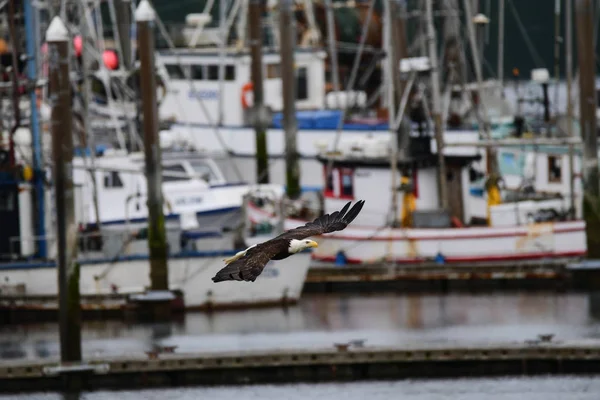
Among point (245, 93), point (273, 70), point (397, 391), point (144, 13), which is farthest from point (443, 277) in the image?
point (273, 70)

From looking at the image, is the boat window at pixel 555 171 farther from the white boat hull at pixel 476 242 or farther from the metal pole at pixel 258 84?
the metal pole at pixel 258 84

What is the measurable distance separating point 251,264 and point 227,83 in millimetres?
30643

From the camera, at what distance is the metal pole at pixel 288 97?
37.9 meters

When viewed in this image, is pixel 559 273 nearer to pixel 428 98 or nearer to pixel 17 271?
pixel 428 98

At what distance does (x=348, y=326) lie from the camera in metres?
30.4

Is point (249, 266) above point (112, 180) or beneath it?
beneath

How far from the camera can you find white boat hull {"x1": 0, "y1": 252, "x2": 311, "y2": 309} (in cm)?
3109

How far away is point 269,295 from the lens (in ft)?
105

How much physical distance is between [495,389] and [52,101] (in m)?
8.62

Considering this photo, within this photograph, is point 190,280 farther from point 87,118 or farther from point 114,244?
point 87,118

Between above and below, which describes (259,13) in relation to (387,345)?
above

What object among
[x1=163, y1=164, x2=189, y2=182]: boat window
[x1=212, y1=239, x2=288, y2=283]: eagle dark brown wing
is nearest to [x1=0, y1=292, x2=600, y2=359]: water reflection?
[x1=163, y1=164, x2=189, y2=182]: boat window

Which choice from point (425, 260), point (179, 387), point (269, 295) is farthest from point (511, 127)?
point (179, 387)

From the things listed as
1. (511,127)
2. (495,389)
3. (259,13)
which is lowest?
Answer: (495,389)
